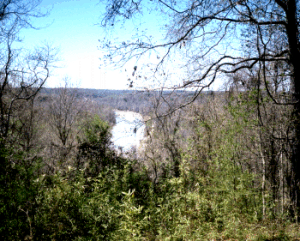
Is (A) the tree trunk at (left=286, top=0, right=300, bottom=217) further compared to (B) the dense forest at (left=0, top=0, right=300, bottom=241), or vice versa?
(A) the tree trunk at (left=286, top=0, right=300, bottom=217)

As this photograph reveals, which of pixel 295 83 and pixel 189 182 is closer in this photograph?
pixel 295 83

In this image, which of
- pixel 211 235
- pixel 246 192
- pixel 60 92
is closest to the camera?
pixel 211 235

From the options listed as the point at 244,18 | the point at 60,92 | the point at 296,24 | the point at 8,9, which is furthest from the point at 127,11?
the point at 60,92

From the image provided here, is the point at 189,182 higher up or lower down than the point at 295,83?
lower down

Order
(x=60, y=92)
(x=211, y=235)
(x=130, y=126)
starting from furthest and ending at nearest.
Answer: (x=60, y=92) < (x=130, y=126) < (x=211, y=235)

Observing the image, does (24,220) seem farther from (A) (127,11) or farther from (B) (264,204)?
(B) (264,204)

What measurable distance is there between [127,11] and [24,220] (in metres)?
3.73

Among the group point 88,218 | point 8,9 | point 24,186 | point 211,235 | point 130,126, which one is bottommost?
point 211,235

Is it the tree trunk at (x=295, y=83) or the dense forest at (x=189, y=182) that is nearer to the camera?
the dense forest at (x=189, y=182)

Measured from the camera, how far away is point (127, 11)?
14.2 feet

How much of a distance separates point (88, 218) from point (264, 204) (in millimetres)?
3872

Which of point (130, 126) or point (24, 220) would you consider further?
point (130, 126)

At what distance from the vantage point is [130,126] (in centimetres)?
559

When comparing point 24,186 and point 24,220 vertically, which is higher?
point 24,186
